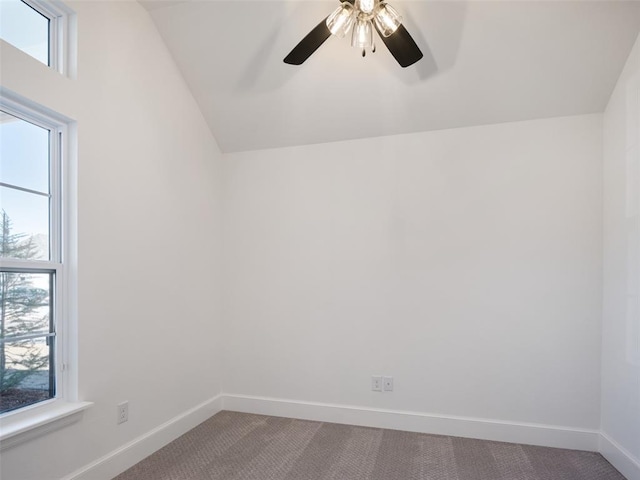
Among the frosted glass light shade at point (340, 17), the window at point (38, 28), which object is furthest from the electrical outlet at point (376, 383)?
the window at point (38, 28)

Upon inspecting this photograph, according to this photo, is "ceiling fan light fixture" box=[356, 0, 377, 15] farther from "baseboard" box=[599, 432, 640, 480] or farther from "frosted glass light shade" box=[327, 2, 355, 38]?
"baseboard" box=[599, 432, 640, 480]

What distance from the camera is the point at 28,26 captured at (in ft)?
6.41

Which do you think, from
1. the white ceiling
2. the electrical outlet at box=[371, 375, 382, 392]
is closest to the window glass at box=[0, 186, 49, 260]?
the white ceiling

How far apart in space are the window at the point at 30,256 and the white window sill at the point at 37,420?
0.14ft

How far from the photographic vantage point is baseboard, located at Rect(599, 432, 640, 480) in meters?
2.19

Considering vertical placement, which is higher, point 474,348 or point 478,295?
point 478,295

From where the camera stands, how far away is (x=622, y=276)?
2.40 m

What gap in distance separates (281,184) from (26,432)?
223 cm

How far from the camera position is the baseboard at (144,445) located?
2.14 meters

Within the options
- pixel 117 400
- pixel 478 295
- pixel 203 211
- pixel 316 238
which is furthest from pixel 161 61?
pixel 478 295

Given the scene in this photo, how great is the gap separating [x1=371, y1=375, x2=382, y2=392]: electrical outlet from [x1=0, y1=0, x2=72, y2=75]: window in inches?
106

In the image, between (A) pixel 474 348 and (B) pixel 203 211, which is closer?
(A) pixel 474 348

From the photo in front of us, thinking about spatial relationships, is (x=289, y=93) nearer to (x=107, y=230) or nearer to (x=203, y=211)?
(x=203, y=211)

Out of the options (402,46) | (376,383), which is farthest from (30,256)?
(376,383)
